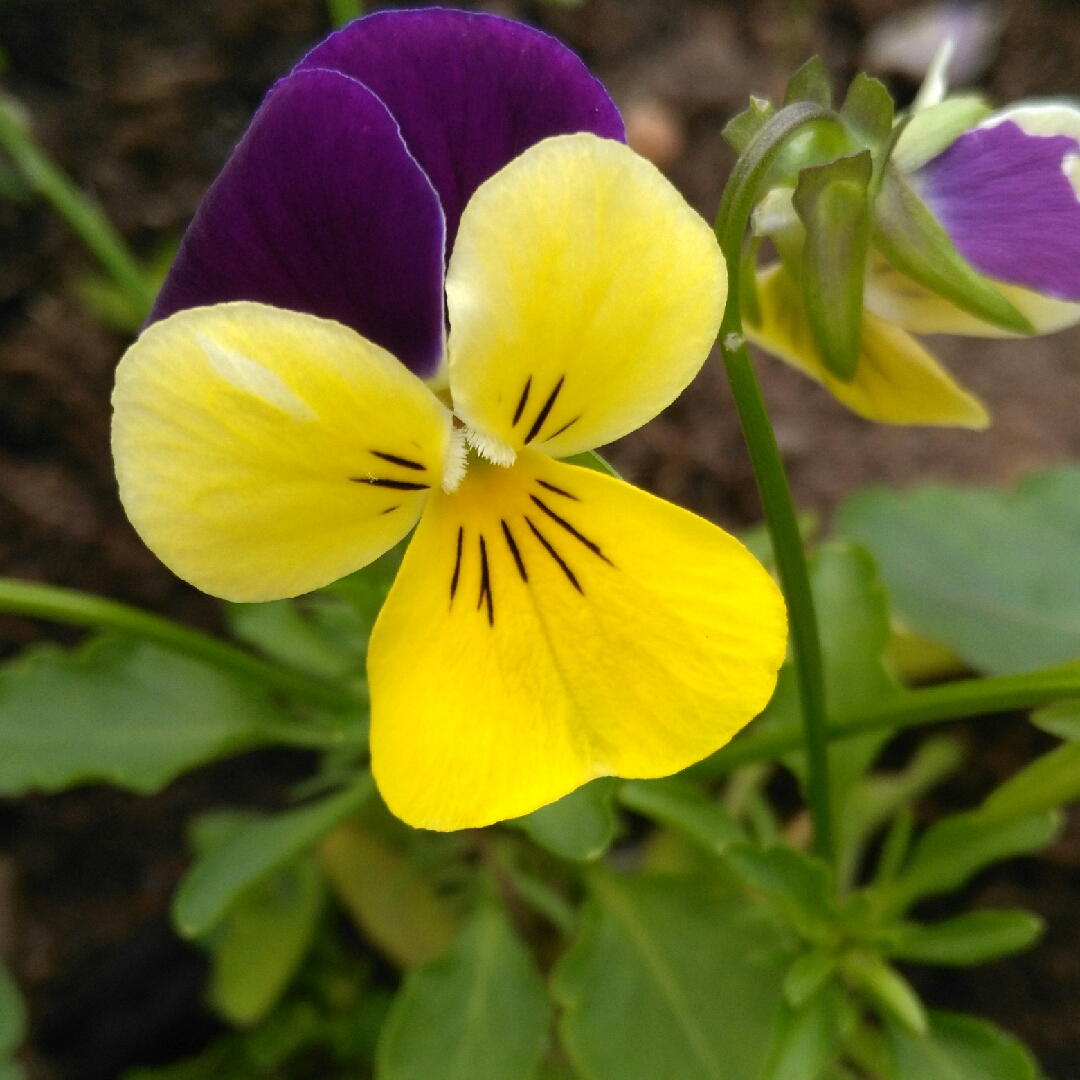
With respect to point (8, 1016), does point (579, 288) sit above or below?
above

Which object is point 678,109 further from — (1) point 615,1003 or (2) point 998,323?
(1) point 615,1003

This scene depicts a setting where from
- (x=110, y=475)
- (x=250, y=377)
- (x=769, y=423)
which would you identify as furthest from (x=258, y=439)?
(x=110, y=475)

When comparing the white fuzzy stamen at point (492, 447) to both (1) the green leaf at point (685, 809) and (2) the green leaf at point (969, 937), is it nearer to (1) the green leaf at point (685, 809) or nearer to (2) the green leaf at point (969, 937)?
(1) the green leaf at point (685, 809)

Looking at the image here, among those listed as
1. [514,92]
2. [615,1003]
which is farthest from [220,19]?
[615,1003]

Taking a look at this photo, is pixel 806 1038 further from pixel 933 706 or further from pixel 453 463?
pixel 453 463

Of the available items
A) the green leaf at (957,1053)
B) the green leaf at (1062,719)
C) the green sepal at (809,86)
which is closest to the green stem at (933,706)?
the green leaf at (1062,719)

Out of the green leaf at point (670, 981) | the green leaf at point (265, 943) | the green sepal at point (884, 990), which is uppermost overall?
the green sepal at point (884, 990)
